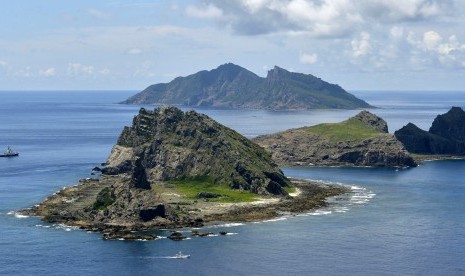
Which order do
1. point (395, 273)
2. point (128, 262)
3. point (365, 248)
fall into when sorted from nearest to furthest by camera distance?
1. point (395, 273)
2. point (128, 262)
3. point (365, 248)

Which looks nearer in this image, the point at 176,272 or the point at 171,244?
the point at 176,272

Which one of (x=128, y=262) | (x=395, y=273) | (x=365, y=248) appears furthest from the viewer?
(x=365, y=248)

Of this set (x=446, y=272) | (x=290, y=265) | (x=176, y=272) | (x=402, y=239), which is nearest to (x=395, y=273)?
(x=446, y=272)

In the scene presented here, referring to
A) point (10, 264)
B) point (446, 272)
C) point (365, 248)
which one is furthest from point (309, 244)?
point (10, 264)

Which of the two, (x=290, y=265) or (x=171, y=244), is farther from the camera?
(x=171, y=244)

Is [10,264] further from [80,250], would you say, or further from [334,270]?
[334,270]

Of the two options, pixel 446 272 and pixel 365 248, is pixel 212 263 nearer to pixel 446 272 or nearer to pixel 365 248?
pixel 365 248

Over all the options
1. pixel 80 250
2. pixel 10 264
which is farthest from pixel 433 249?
pixel 10 264

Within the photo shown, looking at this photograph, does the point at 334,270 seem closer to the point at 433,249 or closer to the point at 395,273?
the point at 395,273
